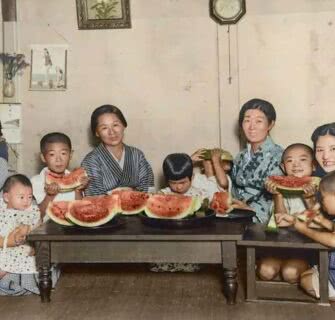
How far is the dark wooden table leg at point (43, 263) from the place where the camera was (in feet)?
12.7

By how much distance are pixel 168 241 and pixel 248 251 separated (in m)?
0.58

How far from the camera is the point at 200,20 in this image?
5.62 m

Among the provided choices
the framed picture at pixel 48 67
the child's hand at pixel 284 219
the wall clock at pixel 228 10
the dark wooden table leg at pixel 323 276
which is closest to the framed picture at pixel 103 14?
the framed picture at pixel 48 67

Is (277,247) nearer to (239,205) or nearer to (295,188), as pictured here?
(295,188)

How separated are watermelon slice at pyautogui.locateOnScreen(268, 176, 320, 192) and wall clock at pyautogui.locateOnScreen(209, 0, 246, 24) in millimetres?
1928

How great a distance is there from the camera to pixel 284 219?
4000 millimetres

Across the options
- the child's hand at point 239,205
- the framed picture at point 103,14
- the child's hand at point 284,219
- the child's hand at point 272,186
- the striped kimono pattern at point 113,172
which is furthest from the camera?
the framed picture at point 103,14

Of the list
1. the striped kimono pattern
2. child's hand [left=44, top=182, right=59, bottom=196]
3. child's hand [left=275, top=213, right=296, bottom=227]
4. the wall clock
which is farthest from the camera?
the wall clock

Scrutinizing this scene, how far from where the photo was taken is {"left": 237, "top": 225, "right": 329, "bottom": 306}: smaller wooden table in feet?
12.2

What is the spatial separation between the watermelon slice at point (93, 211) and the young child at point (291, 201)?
1228 mm

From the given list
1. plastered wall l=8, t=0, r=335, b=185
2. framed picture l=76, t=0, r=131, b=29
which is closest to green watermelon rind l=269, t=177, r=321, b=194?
plastered wall l=8, t=0, r=335, b=185

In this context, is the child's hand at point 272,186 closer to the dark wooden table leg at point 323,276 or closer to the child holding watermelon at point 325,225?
the child holding watermelon at point 325,225

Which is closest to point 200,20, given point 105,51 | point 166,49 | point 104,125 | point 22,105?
point 166,49

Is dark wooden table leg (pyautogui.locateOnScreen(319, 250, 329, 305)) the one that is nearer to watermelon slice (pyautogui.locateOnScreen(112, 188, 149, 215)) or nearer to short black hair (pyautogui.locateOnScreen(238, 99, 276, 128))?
watermelon slice (pyautogui.locateOnScreen(112, 188, 149, 215))
